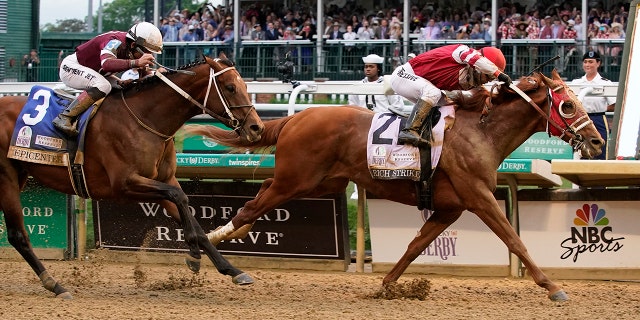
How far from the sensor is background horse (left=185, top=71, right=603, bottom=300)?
8.20 m

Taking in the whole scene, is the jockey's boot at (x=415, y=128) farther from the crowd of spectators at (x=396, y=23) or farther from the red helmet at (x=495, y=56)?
the crowd of spectators at (x=396, y=23)

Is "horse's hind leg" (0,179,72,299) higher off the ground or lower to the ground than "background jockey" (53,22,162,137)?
lower

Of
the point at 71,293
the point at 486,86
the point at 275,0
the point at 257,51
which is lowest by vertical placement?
the point at 71,293

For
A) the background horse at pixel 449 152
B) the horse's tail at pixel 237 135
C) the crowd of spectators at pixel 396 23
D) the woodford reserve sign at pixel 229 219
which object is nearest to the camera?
the background horse at pixel 449 152

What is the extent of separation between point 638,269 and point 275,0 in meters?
16.5

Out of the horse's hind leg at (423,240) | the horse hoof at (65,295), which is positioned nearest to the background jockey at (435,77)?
the horse's hind leg at (423,240)

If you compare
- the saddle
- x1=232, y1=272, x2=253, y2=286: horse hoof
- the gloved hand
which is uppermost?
the gloved hand

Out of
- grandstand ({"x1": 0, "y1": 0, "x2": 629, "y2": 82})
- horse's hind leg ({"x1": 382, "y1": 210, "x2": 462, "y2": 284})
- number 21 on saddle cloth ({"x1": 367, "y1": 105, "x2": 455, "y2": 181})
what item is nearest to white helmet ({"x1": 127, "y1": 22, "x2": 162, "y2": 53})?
number 21 on saddle cloth ({"x1": 367, "y1": 105, "x2": 455, "y2": 181})

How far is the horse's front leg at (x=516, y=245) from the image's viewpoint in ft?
26.0

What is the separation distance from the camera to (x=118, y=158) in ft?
26.9

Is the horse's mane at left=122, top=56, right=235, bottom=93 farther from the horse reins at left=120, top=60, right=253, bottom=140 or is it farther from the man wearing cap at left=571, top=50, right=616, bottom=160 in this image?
the man wearing cap at left=571, top=50, right=616, bottom=160

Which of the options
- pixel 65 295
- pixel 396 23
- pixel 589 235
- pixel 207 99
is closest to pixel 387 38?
pixel 396 23

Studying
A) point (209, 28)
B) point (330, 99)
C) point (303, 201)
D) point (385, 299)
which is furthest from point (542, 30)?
point (385, 299)

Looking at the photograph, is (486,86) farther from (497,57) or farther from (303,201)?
(303,201)
